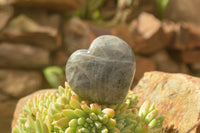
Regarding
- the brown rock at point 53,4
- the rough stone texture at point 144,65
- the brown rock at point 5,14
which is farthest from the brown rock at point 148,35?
the brown rock at point 5,14

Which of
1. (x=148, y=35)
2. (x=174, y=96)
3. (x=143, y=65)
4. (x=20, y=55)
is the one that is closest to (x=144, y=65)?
(x=143, y=65)

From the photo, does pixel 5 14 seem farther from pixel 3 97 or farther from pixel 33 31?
pixel 3 97

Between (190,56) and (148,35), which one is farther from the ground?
(148,35)


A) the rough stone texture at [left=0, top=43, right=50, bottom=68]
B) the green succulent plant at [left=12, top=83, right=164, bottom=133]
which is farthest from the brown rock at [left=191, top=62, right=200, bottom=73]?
the green succulent plant at [left=12, top=83, right=164, bottom=133]

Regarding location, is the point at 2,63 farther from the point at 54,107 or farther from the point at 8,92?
the point at 54,107

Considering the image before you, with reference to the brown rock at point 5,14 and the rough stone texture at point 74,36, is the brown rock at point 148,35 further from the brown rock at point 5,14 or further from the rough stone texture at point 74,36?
the brown rock at point 5,14

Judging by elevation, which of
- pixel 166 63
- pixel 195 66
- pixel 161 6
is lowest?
pixel 195 66

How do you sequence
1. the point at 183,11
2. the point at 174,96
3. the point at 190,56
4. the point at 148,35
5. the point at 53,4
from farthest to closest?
the point at 183,11 → the point at 190,56 → the point at 148,35 → the point at 53,4 → the point at 174,96

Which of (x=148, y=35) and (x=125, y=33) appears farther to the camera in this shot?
(x=148, y=35)
